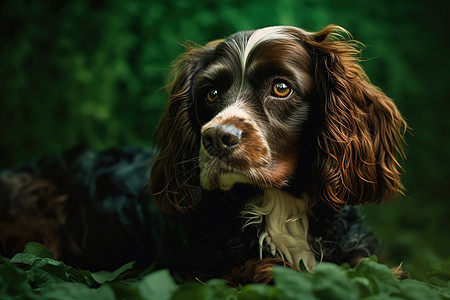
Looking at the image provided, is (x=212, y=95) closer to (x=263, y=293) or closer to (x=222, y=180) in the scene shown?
(x=222, y=180)

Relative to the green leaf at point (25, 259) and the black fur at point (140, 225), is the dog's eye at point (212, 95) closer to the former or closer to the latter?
the black fur at point (140, 225)

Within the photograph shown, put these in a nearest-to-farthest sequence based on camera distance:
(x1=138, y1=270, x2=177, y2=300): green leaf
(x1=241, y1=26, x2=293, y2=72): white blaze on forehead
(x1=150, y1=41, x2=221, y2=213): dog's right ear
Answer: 1. (x1=138, y1=270, x2=177, y2=300): green leaf
2. (x1=241, y1=26, x2=293, y2=72): white blaze on forehead
3. (x1=150, y1=41, x2=221, y2=213): dog's right ear

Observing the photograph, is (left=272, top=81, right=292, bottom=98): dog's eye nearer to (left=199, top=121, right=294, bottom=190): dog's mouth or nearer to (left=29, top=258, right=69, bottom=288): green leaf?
(left=199, top=121, right=294, bottom=190): dog's mouth

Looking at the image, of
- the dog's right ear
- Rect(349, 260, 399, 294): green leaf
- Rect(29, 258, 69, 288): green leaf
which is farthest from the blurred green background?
Rect(349, 260, 399, 294): green leaf

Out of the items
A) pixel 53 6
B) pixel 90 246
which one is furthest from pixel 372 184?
pixel 53 6

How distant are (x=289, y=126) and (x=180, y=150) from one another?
2.04ft

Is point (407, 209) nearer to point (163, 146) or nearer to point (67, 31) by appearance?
point (163, 146)

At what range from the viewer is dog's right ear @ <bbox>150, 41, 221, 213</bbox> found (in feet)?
7.77

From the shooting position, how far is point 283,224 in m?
2.28

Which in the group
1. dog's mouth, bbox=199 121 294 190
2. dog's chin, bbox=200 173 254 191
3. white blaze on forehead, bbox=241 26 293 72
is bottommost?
dog's chin, bbox=200 173 254 191

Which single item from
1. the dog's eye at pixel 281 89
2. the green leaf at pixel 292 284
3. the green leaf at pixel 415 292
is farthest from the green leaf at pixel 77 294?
the dog's eye at pixel 281 89

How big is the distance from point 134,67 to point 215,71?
7.00ft

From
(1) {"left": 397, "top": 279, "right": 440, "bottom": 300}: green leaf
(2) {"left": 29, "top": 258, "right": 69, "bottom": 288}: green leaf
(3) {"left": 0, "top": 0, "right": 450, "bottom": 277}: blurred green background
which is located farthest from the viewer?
(3) {"left": 0, "top": 0, "right": 450, "bottom": 277}: blurred green background

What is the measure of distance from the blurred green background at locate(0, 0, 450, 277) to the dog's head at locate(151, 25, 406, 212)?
172cm
